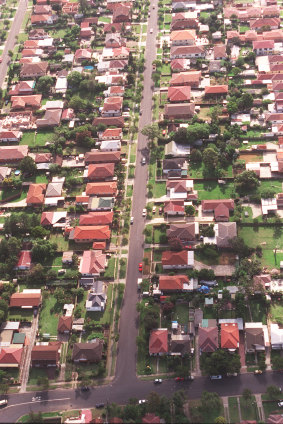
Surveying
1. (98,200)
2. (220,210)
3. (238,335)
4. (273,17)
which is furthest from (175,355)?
(273,17)

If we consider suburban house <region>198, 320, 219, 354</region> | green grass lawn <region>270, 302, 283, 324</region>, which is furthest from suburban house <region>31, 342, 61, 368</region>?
green grass lawn <region>270, 302, 283, 324</region>

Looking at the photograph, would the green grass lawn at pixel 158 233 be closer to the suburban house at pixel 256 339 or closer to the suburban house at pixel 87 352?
the suburban house at pixel 87 352

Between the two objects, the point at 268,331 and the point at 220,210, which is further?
the point at 220,210

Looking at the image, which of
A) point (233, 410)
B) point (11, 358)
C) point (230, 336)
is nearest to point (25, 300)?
point (11, 358)

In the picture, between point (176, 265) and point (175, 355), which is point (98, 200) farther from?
point (175, 355)

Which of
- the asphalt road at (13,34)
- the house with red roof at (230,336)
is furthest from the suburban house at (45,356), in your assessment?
the asphalt road at (13,34)

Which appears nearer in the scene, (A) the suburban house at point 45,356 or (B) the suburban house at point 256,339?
(B) the suburban house at point 256,339
